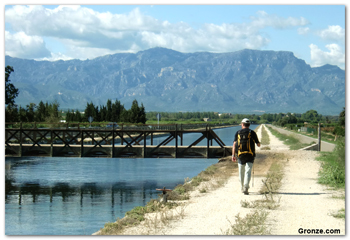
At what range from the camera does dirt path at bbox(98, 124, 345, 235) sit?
36.5 ft

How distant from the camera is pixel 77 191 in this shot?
26547 mm

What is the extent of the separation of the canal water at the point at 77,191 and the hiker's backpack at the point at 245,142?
559 cm

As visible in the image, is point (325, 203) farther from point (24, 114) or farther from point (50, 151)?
point (24, 114)

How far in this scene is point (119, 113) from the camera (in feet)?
383

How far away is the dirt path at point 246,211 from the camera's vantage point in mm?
11117

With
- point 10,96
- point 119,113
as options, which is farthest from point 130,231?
point 119,113

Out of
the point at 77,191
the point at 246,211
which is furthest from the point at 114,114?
the point at 246,211

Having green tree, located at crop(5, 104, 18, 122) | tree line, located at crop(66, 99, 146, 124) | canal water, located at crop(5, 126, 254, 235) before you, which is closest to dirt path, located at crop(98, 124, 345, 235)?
canal water, located at crop(5, 126, 254, 235)

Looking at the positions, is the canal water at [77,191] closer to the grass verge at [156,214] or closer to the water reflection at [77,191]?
the water reflection at [77,191]

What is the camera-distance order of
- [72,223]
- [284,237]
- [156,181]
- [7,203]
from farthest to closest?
[156,181] < [7,203] < [72,223] < [284,237]

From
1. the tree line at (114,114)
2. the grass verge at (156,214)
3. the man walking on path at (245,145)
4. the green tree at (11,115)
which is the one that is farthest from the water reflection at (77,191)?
the tree line at (114,114)

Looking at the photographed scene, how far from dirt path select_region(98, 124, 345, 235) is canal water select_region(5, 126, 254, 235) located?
4028 millimetres

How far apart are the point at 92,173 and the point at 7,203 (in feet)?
38.9

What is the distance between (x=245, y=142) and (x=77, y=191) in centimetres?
1471
